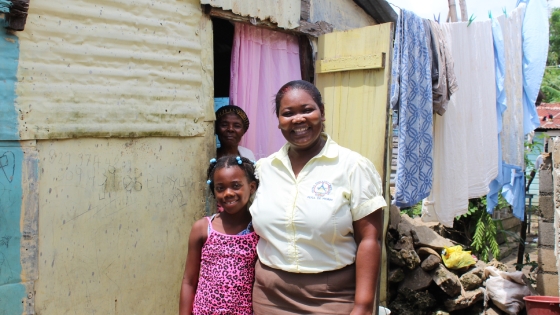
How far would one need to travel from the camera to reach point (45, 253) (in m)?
2.98

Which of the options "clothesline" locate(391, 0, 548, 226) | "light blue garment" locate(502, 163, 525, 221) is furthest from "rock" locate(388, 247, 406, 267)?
"light blue garment" locate(502, 163, 525, 221)

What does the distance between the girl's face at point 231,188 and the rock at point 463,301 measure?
353 centimetres

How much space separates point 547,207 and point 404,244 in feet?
5.35

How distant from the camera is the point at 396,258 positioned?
519cm

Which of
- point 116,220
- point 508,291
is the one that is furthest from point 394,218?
point 116,220

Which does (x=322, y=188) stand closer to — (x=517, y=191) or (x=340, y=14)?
(x=340, y=14)

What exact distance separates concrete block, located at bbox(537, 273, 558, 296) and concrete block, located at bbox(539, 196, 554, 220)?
0.62 metres

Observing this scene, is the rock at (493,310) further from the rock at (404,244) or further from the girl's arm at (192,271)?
the girl's arm at (192,271)

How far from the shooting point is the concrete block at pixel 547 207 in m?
5.34

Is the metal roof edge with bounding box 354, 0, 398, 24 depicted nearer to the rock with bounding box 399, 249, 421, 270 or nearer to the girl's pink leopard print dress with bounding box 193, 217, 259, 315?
the rock with bounding box 399, 249, 421, 270

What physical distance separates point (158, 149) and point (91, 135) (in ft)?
1.69

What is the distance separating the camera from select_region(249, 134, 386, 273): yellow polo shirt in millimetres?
2055

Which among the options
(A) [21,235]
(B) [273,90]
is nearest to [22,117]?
(A) [21,235]

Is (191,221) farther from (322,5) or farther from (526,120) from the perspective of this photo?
(526,120)
